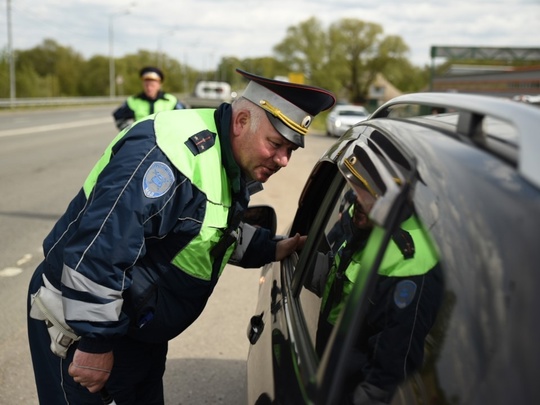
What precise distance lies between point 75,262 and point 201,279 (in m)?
0.46

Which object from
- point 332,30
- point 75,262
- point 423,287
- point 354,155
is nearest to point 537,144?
point 423,287

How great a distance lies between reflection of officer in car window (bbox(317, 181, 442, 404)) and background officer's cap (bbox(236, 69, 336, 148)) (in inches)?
27.1

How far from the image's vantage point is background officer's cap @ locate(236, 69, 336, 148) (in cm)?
216

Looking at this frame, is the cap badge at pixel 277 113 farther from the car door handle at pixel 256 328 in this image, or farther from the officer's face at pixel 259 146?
the car door handle at pixel 256 328

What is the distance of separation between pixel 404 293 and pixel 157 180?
0.86 m

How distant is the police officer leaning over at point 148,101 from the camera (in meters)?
7.56

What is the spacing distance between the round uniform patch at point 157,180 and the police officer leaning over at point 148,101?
5.78 metres

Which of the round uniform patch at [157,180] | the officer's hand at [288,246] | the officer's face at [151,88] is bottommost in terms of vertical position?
the officer's hand at [288,246]

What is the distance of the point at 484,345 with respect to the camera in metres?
1.03

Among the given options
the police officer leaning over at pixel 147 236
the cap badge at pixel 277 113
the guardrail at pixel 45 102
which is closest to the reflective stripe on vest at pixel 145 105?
the police officer leaning over at pixel 147 236

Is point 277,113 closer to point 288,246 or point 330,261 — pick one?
point 330,261

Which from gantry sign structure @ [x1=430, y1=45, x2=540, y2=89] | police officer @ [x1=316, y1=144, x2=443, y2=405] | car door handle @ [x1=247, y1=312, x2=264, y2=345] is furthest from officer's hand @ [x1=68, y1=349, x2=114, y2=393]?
gantry sign structure @ [x1=430, y1=45, x2=540, y2=89]

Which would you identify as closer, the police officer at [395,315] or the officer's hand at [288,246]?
the police officer at [395,315]

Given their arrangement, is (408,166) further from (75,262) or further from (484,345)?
(75,262)
